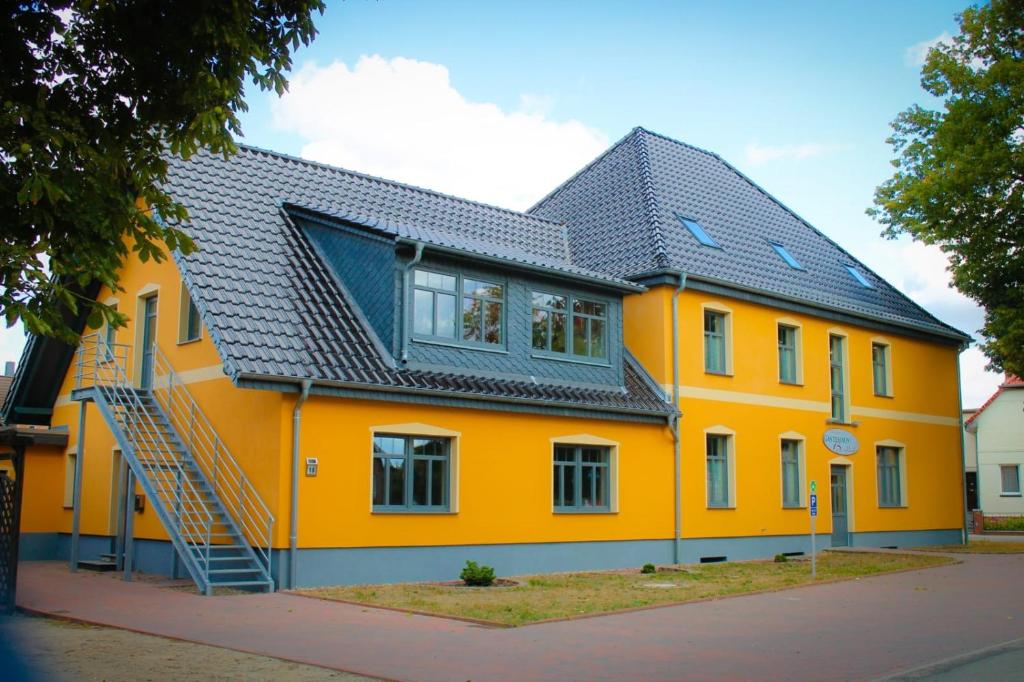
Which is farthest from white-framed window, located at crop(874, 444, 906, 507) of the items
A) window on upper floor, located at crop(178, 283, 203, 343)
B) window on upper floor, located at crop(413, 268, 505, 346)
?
window on upper floor, located at crop(178, 283, 203, 343)

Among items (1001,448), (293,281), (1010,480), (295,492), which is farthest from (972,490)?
(295,492)

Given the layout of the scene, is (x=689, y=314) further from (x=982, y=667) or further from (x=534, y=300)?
(x=982, y=667)

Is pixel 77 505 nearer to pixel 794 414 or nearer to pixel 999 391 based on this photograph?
pixel 794 414

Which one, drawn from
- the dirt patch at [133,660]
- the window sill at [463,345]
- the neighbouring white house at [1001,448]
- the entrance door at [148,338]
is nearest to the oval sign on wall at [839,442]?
the window sill at [463,345]

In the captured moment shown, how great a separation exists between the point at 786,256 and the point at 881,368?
179 inches

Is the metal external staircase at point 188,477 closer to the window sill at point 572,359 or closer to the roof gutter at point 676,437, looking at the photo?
the window sill at point 572,359

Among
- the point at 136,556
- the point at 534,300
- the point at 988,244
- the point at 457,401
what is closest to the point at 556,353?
the point at 534,300

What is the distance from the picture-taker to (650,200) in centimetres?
2659

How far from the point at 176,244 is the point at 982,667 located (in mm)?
8806

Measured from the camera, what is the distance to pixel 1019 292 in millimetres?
30172

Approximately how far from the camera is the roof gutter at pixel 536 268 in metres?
18.8

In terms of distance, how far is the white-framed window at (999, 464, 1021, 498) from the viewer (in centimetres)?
4788

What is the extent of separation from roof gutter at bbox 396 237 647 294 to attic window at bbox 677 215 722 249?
3.95 metres

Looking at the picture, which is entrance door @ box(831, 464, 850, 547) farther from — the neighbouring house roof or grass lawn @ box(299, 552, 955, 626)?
the neighbouring house roof
